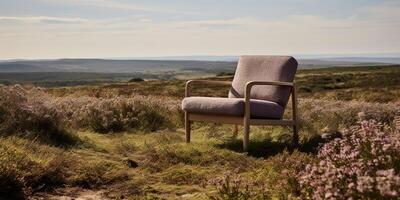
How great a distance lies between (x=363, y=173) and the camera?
303 centimetres

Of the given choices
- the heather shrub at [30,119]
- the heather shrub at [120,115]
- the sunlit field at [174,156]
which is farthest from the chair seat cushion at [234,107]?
the heather shrub at [120,115]

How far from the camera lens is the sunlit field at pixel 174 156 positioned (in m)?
3.06

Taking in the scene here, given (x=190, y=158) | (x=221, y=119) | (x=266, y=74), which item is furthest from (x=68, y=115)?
(x=190, y=158)

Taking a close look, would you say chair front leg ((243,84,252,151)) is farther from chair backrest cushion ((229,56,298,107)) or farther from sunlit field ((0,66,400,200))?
chair backrest cushion ((229,56,298,107))

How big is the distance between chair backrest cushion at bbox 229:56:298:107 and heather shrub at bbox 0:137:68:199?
3.31 meters

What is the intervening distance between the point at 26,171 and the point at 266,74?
426cm

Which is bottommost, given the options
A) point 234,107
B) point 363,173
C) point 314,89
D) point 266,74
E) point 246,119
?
point 314,89

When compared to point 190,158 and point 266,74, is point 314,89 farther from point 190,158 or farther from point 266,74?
point 190,158

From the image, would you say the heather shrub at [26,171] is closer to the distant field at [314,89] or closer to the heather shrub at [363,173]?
the heather shrub at [363,173]

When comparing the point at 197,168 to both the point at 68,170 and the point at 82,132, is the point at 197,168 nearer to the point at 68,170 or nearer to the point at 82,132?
the point at 68,170

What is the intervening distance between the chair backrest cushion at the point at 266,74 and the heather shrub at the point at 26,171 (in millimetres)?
3307

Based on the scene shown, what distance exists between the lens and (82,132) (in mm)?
9070

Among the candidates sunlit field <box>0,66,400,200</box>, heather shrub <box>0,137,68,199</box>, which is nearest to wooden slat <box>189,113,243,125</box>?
sunlit field <box>0,66,400,200</box>

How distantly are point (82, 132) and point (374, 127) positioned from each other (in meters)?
6.48
